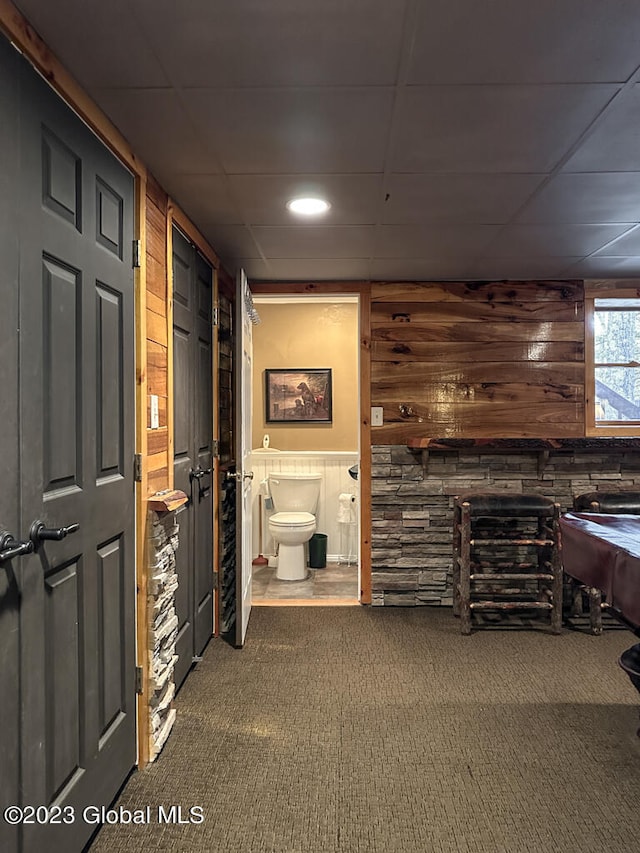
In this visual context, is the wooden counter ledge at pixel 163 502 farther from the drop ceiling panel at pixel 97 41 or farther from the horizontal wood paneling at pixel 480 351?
the horizontal wood paneling at pixel 480 351

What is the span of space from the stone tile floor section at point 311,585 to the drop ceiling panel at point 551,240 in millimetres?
2476

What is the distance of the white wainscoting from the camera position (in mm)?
4996

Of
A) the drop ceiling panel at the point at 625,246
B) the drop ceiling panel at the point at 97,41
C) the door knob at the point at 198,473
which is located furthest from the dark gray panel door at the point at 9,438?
the drop ceiling panel at the point at 625,246

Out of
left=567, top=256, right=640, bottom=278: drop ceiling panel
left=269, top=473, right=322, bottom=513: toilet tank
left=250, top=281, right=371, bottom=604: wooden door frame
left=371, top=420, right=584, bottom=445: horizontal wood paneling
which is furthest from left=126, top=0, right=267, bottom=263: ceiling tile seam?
left=269, top=473, right=322, bottom=513: toilet tank

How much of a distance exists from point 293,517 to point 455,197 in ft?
9.16

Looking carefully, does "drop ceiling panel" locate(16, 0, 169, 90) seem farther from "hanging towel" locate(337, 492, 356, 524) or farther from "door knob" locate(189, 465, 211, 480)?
"hanging towel" locate(337, 492, 356, 524)

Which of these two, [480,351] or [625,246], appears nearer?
[625,246]

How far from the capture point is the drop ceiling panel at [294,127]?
161 centimetres

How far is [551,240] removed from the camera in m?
2.97

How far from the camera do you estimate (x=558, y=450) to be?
377 cm

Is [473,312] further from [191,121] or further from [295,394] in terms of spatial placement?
[191,121]

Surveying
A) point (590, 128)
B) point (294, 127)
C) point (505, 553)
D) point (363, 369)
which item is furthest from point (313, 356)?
point (590, 128)

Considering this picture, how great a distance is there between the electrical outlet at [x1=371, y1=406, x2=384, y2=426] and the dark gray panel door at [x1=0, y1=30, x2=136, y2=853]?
213 cm

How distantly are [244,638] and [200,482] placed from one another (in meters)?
0.95
